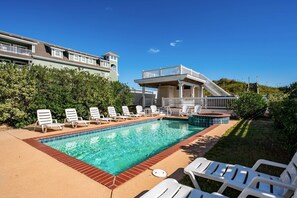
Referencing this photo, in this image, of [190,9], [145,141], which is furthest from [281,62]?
[145,141]

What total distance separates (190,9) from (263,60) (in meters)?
14.2

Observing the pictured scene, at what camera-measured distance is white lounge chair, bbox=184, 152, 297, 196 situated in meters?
2.04

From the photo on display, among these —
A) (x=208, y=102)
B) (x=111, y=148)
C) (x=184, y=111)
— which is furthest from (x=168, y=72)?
(x=111, y=148)

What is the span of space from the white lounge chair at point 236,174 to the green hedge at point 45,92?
949 cm

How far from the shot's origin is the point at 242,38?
14.7 meters

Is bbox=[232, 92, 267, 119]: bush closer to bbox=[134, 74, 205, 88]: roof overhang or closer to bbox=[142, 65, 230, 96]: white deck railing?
bbox=[134, 74, 205, 88]: roof overhang

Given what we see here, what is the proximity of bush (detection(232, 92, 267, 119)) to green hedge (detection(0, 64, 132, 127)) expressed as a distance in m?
9.75

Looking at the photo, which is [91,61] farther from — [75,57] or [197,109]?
[197,109]

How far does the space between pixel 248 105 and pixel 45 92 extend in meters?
13.6

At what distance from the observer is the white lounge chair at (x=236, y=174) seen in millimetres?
2037

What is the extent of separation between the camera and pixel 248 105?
1102cm

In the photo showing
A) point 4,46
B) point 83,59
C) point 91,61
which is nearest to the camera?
point 4,46

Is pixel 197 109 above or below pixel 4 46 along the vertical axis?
below

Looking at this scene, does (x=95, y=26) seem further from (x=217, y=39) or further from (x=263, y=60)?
(x=263, y=60)
